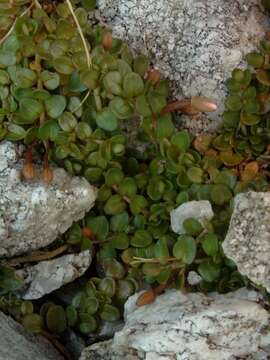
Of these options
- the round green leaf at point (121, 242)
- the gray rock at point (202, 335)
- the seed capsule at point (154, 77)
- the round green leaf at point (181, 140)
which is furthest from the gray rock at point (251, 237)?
the seed capsule at point (154, 77)

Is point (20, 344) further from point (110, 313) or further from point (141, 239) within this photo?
point (141, 239)

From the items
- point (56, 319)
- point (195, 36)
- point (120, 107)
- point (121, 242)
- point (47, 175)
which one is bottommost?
point (56, 319)

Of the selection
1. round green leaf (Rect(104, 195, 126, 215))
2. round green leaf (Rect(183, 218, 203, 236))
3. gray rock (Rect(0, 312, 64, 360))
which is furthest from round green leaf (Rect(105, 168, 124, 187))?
gray rock (Rect(0, 312, 64, 360))

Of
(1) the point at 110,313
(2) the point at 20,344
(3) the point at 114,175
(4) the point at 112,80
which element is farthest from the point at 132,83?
(2) the point at 20,344

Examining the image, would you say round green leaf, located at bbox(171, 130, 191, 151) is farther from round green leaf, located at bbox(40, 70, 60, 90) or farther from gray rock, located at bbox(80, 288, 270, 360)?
gray rock, located at bbox(80, 288, 270, 360)

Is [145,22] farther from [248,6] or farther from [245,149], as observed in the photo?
[245,149]

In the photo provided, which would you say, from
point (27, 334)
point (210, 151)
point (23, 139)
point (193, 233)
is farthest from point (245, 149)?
point (27, 334)

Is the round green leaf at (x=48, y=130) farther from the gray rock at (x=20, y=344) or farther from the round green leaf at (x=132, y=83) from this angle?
the gray rock at (x=20, y=344)
